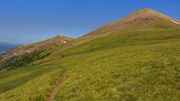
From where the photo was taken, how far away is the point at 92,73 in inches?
1810

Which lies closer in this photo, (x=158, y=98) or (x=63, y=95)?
(x=158, y=98)

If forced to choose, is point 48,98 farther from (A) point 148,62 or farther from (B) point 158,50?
(B) point 158,50

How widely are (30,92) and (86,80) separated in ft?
25.8

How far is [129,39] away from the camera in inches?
3580

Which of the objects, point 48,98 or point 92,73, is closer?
point 48,98

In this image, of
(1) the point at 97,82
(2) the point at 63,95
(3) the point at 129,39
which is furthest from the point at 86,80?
(3) the point at 129,39

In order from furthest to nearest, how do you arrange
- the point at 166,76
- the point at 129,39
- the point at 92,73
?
the point at 129,39, the point at 92,73, the point at 166,76

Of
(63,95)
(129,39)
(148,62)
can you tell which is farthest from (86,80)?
(129,39)

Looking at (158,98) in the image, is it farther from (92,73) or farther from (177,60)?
(92,73)

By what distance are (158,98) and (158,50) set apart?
68.1 ft

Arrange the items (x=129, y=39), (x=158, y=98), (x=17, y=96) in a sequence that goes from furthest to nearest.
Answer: (x=129, y=39) < (x=17, y=96) < (x=158, y=98)

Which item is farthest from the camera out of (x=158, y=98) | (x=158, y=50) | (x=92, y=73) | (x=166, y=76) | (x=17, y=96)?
(x=158, y=50)

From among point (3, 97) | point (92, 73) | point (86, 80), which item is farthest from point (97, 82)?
point (3, 97)

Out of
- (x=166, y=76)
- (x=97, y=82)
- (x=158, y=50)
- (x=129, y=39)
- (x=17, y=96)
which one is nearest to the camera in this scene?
(x=166, y=76)
